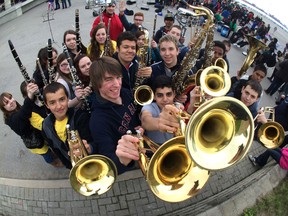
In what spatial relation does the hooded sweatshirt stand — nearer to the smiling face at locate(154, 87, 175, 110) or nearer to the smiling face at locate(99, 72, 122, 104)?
the smiling face at locate(99, 72, 122, 104)

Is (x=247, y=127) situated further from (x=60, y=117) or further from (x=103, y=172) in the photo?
(x=60, y=117)

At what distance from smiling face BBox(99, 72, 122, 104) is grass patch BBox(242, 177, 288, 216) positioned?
3689 millimetres

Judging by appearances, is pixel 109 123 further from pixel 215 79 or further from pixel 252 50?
pixel 252 50

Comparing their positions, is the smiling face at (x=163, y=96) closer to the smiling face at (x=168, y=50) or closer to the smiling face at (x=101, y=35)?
the smiling face at (x=168, y=50)

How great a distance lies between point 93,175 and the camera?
2.85m

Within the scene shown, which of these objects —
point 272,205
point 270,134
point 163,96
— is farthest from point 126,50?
point 272,205

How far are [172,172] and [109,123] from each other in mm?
927

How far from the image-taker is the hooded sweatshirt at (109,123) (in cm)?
274

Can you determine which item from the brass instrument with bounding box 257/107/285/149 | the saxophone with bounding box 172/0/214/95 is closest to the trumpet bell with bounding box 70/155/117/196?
the saxophone with bounding box 172/0/214/95

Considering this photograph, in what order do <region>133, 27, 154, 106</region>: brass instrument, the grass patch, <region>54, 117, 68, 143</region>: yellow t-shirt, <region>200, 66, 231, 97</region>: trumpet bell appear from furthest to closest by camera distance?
the grass patch
<region>133, 27, 154, 106</region>: brass instrument
<region>200, 66, 231, 97</region>: trumpet bell
<region>54, 117, 68, 143</region>: yellow t-shirt

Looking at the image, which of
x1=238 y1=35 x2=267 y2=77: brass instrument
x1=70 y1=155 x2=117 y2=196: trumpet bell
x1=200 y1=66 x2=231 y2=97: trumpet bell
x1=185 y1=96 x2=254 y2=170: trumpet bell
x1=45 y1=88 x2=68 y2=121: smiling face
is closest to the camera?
x1=185 y1=96 x2=254 y2=170: trumpet bell

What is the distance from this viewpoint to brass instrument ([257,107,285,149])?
4.81 m

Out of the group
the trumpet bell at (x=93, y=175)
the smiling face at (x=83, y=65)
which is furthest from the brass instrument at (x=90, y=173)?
the smiling face at (x=83, y=65)

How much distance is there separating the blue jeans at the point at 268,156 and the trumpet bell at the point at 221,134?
10.2ft
